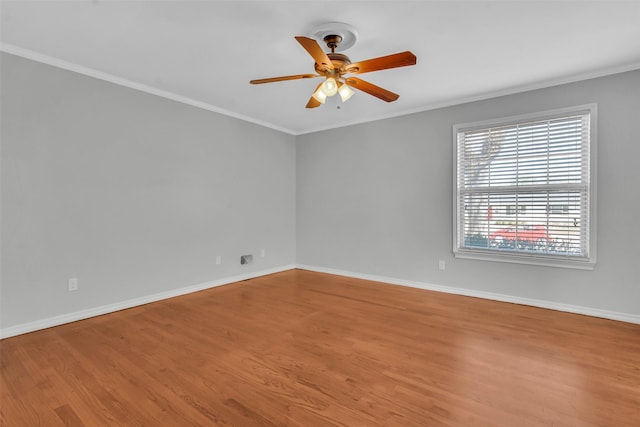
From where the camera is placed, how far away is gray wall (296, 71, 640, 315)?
116 inches

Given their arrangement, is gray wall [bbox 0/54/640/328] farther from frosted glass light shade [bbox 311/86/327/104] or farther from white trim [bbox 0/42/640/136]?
frosted glass light shade [bbox 311/86/327/104]

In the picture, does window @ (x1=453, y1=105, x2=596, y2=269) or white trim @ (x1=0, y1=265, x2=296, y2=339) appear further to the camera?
window @ (x1=453, y1=105, x2=596, y2=269)

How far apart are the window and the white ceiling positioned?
0.48 metres

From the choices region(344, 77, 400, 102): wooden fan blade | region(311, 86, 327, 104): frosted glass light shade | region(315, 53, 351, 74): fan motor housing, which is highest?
region(315, 53, 351, 74): fan motor housing

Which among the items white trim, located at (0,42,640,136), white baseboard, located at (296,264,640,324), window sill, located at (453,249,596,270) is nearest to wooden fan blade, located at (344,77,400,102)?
white trim, located at (0,42,640,136)

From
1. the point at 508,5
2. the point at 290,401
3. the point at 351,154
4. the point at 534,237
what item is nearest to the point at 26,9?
the point at 290,401

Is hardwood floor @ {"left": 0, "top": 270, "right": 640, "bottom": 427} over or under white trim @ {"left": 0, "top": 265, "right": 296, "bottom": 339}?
under

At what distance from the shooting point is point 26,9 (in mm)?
2100

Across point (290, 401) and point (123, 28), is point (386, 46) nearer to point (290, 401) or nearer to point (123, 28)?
point (123, 28)

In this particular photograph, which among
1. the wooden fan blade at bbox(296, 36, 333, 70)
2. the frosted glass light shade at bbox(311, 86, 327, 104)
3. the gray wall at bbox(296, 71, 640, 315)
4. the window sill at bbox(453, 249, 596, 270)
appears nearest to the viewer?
the wooden fan blade at bbox(296, 36, 333, 70)

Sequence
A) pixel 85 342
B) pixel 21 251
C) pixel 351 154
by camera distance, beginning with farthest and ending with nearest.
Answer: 1. pixel 351 154
2. pixel 21 251
3. pixel 85 342

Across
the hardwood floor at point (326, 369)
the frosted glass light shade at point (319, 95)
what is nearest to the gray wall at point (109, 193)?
the hardwood floor at point (326, 369)

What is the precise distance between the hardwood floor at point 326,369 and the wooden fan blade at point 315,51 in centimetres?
212

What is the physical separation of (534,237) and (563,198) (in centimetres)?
49
